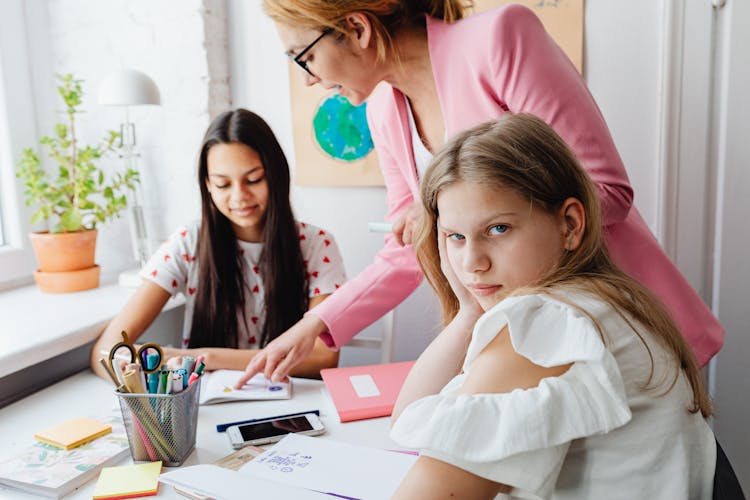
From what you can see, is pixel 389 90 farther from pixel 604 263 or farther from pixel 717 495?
pixel 717 495

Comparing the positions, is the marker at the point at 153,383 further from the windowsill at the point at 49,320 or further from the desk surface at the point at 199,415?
the windowsill at the point at 49,320

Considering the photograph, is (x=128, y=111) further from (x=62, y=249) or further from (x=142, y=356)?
(x=142, y=356)

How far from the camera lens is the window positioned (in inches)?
77.7

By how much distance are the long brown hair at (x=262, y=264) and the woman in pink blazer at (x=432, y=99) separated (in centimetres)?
35

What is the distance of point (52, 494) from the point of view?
0.87 metres

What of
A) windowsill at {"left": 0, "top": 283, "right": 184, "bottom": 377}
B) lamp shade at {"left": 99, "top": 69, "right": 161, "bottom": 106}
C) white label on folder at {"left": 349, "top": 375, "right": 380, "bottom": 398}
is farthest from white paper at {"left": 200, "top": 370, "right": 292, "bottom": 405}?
lamp shade at {"left": 99, "top": 69, "right": 161, "bottom": 106}

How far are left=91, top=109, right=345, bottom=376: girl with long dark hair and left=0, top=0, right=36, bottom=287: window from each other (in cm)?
62

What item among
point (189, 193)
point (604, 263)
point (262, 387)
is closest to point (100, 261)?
point (189, 193)

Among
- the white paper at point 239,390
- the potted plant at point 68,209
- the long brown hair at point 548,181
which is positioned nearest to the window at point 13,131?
the potted plant at point 68,209

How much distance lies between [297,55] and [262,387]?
60 centimetres

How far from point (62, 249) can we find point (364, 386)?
3.37ft

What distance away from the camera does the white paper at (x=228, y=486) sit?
2.66ft

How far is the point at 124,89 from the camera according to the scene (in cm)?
175

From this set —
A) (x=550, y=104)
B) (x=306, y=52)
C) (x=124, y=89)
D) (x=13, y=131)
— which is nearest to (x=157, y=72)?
(x=124, y=89)
